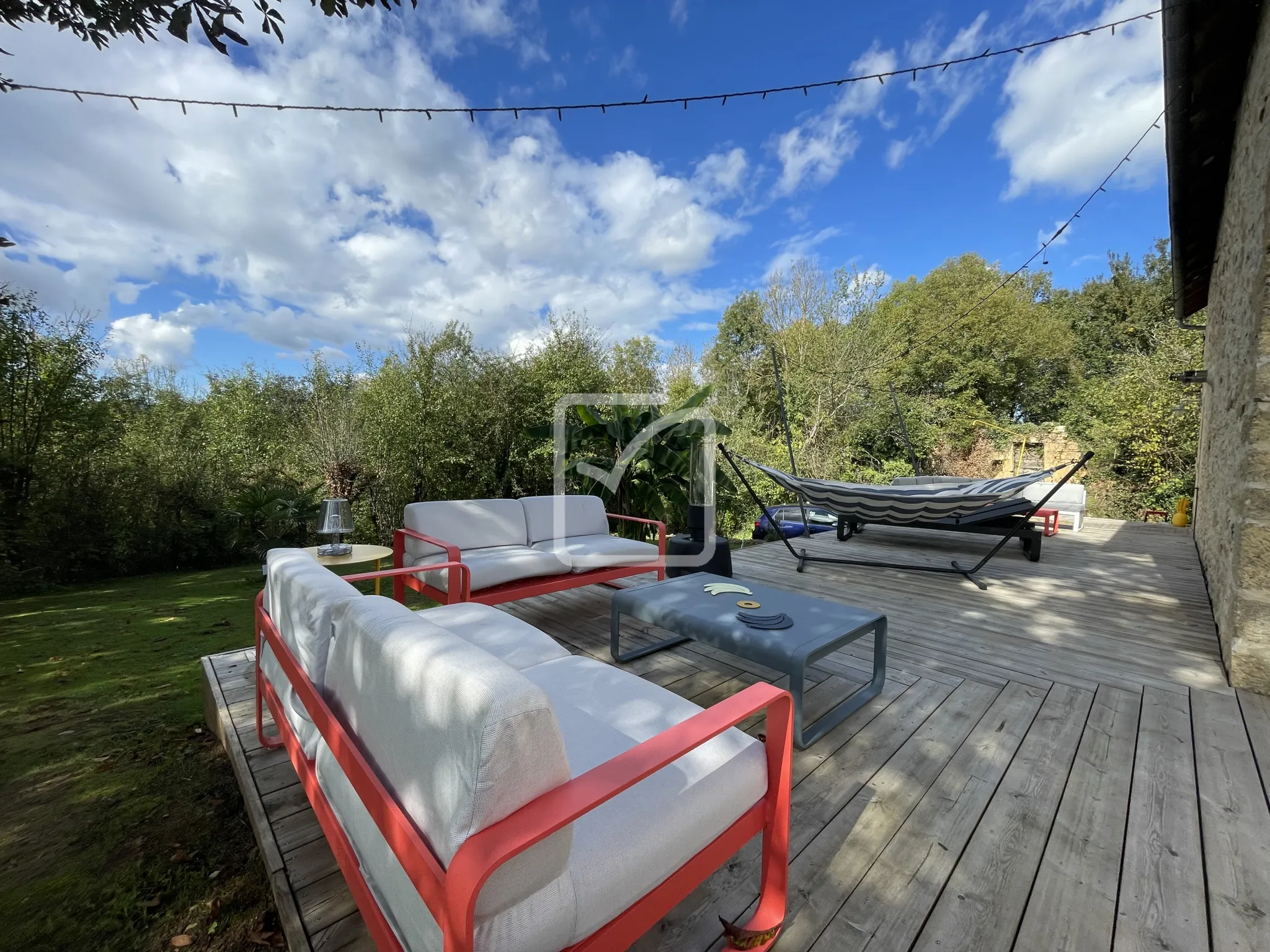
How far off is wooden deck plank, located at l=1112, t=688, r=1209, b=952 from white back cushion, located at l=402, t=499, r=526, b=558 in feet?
11.3

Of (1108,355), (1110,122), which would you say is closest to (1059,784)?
(1110,122)

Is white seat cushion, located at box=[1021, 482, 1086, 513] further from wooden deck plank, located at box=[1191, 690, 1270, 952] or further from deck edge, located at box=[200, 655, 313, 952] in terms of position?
deck edge, located at box=[200, 655, 313, 952]

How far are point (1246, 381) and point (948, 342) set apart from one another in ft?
51.9

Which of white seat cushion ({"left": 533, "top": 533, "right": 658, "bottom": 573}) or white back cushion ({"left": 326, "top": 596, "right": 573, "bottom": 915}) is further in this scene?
white seat cushion ({"left": 533, "top": 533, "right": 658, "bottom": 573})

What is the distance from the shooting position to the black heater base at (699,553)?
4.46 m

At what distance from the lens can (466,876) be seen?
67 centimetres

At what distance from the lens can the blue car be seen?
320 inches

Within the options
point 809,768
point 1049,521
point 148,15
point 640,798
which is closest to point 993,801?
point 809,768

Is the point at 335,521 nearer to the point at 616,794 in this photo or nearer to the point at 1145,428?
the point at 616,794

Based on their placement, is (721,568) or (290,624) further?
(721,568)

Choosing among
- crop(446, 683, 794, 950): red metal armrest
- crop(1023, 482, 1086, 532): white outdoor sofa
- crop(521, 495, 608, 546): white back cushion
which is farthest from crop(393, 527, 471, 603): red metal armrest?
crop(1023, 482, 1086, 532): white outdoor sofa

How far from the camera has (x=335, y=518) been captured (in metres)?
3.13

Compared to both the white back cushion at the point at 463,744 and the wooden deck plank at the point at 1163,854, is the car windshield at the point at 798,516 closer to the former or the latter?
the wooden deck plank at the point at 1163,854

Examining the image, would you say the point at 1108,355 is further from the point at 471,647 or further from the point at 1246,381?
the point at 471,647
